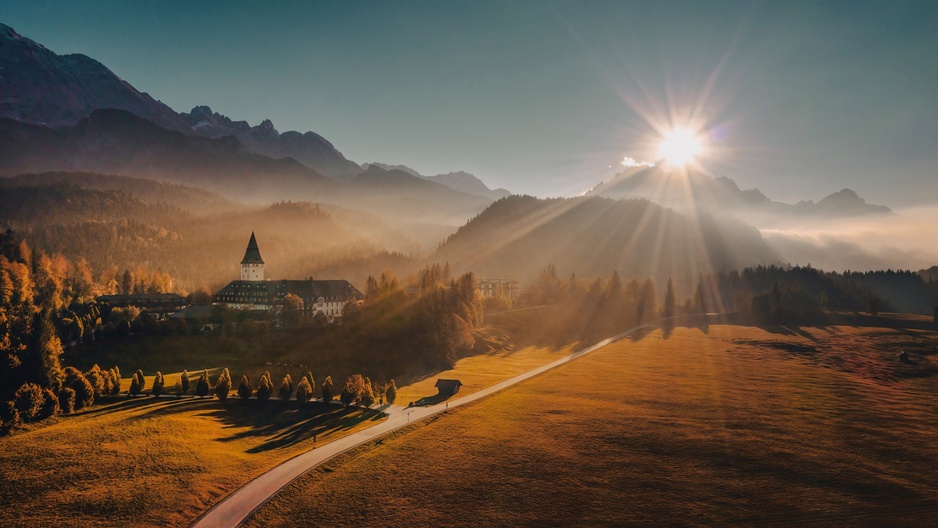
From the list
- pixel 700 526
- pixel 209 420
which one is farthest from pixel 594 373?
pixel 209 420

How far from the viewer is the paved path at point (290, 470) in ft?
141

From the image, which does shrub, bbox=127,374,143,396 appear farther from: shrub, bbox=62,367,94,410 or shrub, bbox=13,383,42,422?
shrub, bbox=13,383,42,422

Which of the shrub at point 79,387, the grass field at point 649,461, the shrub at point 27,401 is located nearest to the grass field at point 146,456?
the shrub at point 27,401

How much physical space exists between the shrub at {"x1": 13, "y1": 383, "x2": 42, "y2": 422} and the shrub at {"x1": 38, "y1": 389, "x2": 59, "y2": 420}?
1.28m

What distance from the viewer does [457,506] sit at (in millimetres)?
45906

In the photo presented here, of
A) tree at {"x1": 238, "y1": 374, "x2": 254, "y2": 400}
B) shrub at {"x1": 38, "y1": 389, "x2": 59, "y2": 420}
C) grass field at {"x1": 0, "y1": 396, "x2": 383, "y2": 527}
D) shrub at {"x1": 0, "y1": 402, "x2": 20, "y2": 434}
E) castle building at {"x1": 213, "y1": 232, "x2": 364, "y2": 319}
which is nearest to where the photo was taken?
grass field at {"x1": 0, "y1": 396, "x2": 383, "y2": 527}

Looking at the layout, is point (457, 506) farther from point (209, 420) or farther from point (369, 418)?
point (209, 420)

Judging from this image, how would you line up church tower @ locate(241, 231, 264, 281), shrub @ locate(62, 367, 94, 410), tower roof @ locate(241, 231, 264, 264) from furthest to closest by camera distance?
tower roof @ locate(241, 231, 264, 264) < church tower @ locate(241, 231, 264, 281) < shrub @ locate(62, 367, 94, 410)

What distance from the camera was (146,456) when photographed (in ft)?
174

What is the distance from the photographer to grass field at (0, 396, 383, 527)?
139 ft

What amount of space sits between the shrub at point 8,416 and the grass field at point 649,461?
3961cm

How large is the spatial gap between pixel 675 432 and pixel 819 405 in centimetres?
Result: 3408

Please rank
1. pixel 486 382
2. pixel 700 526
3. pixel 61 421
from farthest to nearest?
pixel 486 382, pixel 61 421, pixel 700 526

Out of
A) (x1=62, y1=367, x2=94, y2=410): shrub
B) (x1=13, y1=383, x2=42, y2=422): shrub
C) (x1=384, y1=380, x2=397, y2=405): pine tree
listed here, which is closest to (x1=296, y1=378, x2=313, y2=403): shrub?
(x1=384, y1=380, x2=397, y2=405): pine tree
